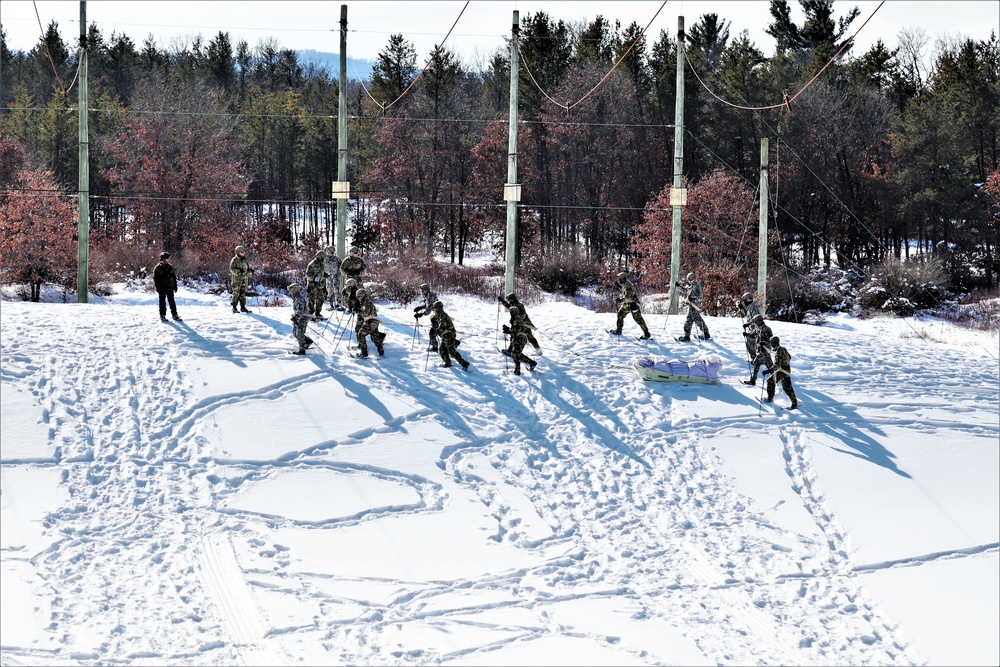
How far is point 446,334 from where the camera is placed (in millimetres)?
18969

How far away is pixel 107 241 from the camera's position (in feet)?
139

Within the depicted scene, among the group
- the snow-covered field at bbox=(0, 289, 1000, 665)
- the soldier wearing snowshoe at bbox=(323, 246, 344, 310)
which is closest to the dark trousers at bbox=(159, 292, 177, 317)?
the snow-covered field at bbox=(0, 289, 1000, 665)

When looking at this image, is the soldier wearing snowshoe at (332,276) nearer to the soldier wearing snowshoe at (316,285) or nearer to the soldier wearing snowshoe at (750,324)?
the soldier wearing snowshoe at (316,285)

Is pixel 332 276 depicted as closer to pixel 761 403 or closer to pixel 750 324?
pixel 750 324

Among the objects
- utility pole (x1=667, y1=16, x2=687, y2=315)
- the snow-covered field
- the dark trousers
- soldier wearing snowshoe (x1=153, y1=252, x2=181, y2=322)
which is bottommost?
the snow-covered field

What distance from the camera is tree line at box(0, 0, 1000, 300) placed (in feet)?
137

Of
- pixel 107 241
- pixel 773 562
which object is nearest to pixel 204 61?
pixel 107 241

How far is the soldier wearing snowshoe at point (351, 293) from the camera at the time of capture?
830 inches

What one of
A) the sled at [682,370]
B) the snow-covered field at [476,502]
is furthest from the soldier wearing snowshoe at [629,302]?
the sled at [682,370]

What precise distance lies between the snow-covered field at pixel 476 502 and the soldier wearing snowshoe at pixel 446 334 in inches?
16.8

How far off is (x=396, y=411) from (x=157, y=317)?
6.92 metres

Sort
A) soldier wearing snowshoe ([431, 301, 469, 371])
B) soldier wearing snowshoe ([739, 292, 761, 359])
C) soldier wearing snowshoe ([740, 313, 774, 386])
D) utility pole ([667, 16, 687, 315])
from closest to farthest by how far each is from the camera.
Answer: soldier wearing snowshoe ([740, 313, 774, 386]) → soldier wearing snowshoe ([739, 292, 761, 359]) → soldier wearing snowshoe ([431, 301, 469, 371]) → utility pole ([667, 16, 687, 315])

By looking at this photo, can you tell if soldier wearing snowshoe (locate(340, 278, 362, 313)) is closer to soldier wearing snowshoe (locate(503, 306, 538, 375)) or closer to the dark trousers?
the dark trousers

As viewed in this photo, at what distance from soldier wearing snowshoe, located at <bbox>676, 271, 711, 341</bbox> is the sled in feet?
6.57
